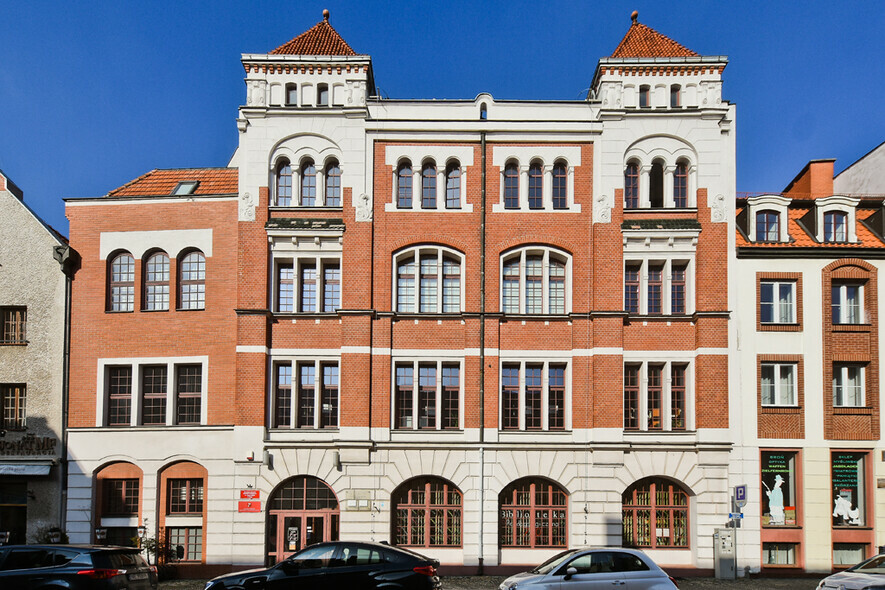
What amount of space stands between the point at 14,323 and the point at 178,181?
26.2 feet

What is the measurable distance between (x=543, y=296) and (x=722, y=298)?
6.16 metres

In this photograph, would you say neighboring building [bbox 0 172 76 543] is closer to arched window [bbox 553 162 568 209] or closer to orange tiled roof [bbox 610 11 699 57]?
arched window [bbox 553 162 568 209]

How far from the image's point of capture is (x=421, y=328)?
28359 millimetres

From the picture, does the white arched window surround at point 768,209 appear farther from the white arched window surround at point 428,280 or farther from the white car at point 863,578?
the white car at point 863,578

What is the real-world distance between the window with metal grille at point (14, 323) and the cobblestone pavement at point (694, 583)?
10336 millimetres

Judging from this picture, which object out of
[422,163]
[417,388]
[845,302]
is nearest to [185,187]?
[422,163]

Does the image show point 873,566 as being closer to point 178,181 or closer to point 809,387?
point 809,387

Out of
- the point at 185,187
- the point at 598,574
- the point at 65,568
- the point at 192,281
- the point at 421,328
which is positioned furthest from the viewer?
the point at 185,187

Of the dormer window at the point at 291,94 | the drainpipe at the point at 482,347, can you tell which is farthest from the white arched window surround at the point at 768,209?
the dormer window at the point at 291,94

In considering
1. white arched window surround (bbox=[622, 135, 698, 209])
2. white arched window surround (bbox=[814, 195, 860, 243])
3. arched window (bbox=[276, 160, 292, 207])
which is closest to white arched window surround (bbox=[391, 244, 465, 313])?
arched window (bbox=[276, 160, 292, 207])

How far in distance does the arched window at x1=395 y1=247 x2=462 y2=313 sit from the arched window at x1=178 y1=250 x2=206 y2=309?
700cm

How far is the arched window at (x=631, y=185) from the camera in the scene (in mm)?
29188

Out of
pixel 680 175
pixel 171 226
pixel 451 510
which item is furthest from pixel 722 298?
pixel 171 226

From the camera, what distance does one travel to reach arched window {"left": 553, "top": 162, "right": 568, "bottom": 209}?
2912 centimetres
